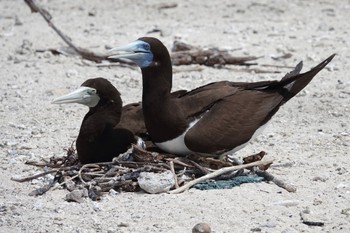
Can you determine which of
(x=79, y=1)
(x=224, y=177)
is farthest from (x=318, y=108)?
(x=79, y=1)

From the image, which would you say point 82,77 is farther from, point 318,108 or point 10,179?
point 10,179

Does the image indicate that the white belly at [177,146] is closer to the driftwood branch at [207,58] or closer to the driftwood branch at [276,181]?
the driftwood branch at [276,181]

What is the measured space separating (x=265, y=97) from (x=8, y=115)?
3054 millimetres

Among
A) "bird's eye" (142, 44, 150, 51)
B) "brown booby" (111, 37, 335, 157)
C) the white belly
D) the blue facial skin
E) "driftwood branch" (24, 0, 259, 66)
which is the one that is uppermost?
"bird's eye" (142, 44, 150, 51)

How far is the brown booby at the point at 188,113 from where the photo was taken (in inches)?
301

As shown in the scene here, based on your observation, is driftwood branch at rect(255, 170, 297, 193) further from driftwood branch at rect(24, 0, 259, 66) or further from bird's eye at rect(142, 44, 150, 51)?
driftwood branch at rect(24, 0, 259, 66)

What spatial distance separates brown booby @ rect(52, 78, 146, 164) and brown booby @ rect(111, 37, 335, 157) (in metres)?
0.36

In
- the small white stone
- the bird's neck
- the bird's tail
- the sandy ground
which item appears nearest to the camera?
the sandy ground

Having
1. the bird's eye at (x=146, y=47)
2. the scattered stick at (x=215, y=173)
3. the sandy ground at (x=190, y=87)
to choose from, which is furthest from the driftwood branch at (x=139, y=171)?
the bird's eye at (x=146, y=47)

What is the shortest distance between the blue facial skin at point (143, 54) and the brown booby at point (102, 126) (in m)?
0.49

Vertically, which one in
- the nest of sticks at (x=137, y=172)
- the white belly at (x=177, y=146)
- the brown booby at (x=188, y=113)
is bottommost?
the nest of sticks at (x=137, y=172)

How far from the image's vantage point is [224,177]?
7.57m

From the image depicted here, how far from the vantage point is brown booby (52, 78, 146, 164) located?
7926 mm

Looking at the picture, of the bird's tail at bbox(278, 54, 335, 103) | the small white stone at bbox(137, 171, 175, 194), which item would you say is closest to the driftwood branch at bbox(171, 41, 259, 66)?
the bird's tail at bbox(278, 54, 335, 103)
